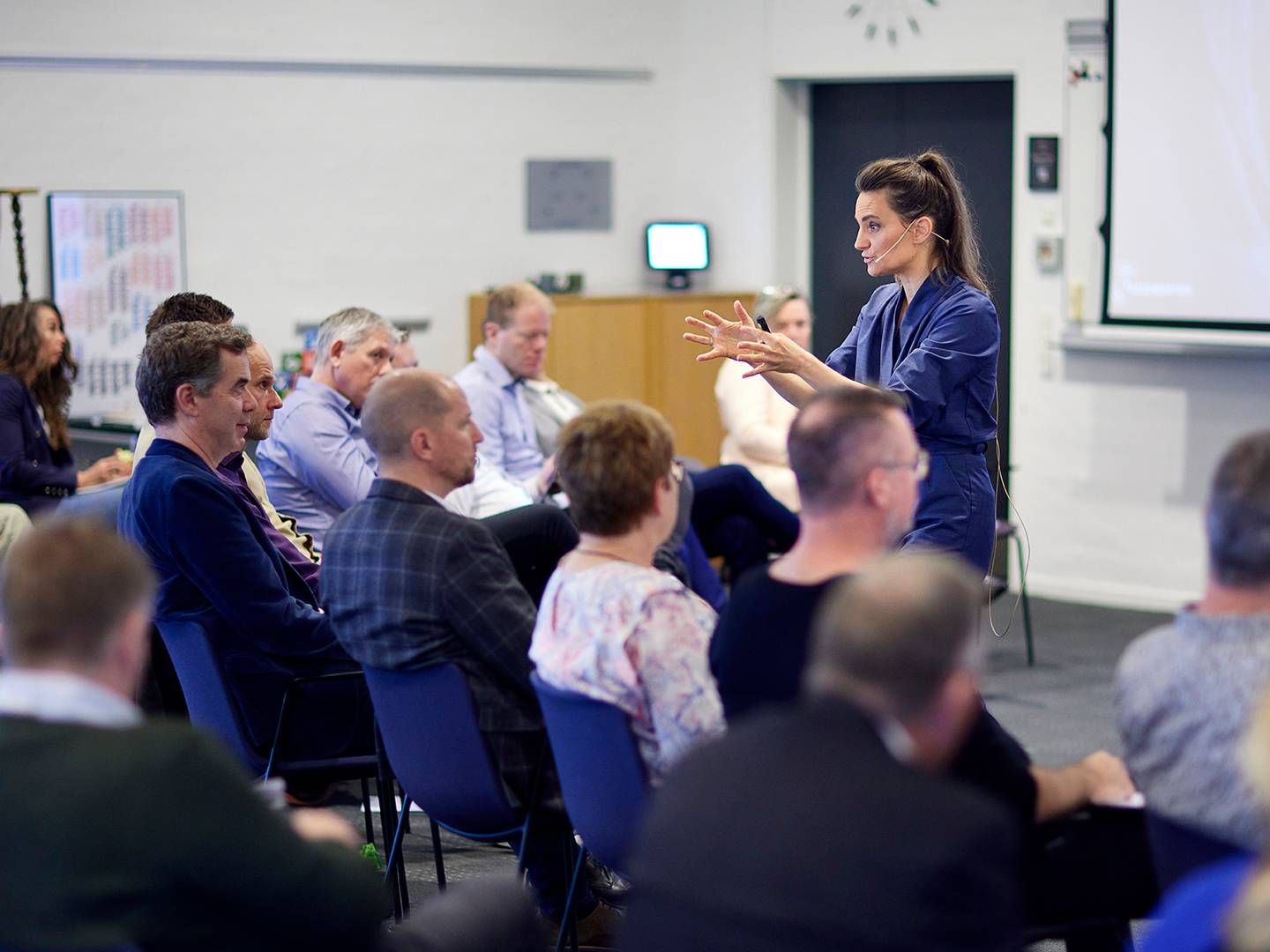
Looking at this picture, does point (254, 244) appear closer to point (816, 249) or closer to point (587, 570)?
point (816, 249)

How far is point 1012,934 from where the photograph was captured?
1.58m

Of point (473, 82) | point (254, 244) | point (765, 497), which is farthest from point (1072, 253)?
point (254, 244)

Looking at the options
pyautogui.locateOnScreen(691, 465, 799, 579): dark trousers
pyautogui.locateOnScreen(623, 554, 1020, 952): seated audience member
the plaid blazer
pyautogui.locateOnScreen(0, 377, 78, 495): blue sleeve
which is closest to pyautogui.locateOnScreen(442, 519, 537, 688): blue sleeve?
the plaid blazer

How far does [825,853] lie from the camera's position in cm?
151

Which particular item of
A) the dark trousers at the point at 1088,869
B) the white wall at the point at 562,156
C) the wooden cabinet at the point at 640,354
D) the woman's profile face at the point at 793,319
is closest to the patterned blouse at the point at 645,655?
the dark trousers at the point at 1088,869

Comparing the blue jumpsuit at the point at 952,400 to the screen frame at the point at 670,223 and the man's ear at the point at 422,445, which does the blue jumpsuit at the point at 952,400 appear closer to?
A: the man's ear at the point at 422,445

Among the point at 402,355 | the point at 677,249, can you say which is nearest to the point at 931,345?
the point at 402,355

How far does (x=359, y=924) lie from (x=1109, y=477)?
5741 millimetres

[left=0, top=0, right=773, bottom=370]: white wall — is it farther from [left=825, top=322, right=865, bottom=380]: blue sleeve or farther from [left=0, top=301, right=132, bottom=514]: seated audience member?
[left=825, top=322, right=865, bottom=380]: blue sleeve

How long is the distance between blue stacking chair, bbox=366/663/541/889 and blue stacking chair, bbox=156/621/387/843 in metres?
0.33

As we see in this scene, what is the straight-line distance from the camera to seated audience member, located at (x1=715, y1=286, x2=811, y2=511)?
19.8 ft

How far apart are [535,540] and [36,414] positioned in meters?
2.45

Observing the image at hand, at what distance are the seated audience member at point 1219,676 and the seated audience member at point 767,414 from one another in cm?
405

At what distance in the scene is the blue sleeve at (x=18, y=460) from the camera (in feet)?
17.6
